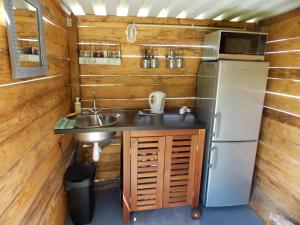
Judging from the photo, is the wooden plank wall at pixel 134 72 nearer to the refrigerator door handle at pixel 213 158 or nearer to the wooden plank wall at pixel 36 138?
the wooden plank wall at pixel 36 138

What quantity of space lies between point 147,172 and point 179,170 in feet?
1.08

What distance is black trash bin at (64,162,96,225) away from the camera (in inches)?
75.0

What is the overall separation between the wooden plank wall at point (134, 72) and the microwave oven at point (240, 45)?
1.72ft

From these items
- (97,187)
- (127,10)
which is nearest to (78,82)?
(127,10)

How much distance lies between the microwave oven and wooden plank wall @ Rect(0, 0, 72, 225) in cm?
152

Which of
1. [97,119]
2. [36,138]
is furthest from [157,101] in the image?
[36,138]

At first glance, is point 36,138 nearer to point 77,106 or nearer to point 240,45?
point 77,106

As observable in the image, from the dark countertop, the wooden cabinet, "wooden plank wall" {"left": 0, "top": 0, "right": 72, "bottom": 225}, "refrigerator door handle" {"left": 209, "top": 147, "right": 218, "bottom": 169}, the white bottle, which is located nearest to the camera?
"wooden plank wall" {"left": 0, "top": 0, "right": 72, "bottom": 225}

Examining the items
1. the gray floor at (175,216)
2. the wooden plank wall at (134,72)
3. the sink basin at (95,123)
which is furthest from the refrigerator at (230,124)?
the sink basin at (95,123)

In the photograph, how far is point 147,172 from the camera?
80.0 inches

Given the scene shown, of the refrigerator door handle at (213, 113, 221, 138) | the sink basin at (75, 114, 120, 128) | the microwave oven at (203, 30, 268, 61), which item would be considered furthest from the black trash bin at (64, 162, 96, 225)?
the microwave oven at (203, 30, 268, 61)

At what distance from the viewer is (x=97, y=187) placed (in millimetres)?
2645

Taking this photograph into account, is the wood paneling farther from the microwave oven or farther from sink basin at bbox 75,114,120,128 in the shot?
the microwave oven

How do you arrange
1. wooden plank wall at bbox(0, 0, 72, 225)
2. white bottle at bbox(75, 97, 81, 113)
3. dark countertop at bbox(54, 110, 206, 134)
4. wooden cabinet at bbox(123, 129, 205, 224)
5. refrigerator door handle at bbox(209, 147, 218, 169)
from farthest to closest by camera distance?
1. white bottle at bbox(75, 97, 81, 113)
2. refrigerator door handle at bbox(209, 147, 218, 169)
3. wooden cabinet at bbox(123, 129, 205, 224)
4. dark countertop at bbox(54, 110, 206, 134)
5. wooden plank wall at bbox(0, 0, 72, 225)
